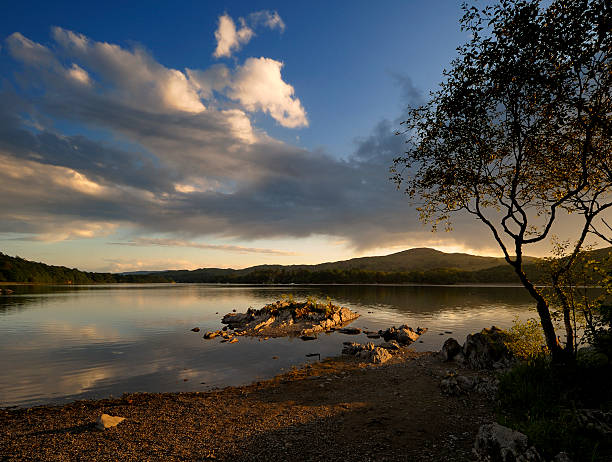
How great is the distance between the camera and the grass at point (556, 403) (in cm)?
828

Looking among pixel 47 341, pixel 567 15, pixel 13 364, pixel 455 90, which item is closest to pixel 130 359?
pixel 13 364

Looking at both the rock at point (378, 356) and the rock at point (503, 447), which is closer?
the rock at point (503, 447)

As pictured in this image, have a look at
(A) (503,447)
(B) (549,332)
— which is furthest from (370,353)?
(A) (503,447)

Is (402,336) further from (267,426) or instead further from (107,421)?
(107,421)

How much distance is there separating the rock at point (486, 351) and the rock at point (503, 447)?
54.2 feet

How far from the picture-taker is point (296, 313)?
167ft

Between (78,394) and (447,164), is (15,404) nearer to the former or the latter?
(78,394)

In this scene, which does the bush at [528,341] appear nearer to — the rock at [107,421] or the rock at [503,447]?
the rock at [503,447]

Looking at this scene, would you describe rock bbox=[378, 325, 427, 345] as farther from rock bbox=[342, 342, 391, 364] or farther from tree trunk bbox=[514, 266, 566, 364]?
tree trunk bbox=[514, 266, 566, 364]

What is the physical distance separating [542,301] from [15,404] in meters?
30.5

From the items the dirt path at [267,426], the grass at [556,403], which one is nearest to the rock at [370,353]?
the dirt path at [267,426]

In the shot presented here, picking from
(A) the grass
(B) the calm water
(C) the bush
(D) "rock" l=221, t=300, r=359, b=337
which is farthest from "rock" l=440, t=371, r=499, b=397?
(D) "rock" l=221, t=300, r=359, b=337

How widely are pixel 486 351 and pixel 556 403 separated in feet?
40.1

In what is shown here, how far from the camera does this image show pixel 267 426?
515 inches
